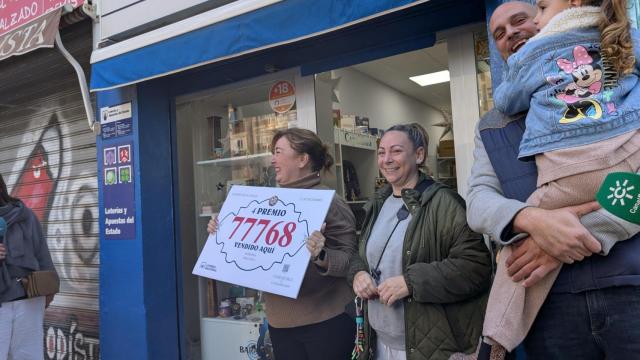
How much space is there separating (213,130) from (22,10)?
8.66ft

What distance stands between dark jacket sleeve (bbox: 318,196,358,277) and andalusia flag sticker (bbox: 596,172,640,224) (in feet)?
4.39

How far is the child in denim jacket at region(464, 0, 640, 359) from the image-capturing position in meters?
1.22

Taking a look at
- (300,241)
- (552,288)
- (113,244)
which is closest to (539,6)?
(552,288)

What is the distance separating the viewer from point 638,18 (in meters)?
2.18

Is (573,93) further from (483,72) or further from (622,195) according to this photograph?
(483,72)

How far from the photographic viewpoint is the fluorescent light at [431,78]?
3.26 meters

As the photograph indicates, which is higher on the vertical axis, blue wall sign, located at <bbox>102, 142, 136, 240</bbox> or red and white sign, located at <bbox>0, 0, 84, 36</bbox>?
red and white sign, located at <bbox>0, 0, 84, 36</bbox>

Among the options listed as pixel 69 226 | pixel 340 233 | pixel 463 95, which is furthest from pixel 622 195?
pixel 69 226

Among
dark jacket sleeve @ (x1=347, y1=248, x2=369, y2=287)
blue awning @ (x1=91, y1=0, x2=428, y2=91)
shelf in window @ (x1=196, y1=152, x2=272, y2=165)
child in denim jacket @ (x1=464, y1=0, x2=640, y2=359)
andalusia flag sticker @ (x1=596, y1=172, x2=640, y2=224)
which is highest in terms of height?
blue awning @ (x1=91, y1=0, x2=428, y2=91)

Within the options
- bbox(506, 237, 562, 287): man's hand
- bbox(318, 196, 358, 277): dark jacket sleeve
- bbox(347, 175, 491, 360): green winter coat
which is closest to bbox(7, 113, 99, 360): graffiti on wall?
bbox(318, 196, 358, 277): dark jacket sleeve

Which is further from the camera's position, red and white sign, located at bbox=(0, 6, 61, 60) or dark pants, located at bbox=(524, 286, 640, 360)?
red and white sign, located at bbox=(0, 6, 61, 60)

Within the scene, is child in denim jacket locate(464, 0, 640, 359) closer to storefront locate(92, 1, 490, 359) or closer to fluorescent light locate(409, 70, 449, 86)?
storefront locate(92, 1, 490, 359)

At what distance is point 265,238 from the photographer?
2.45m

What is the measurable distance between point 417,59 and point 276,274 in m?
1.91
